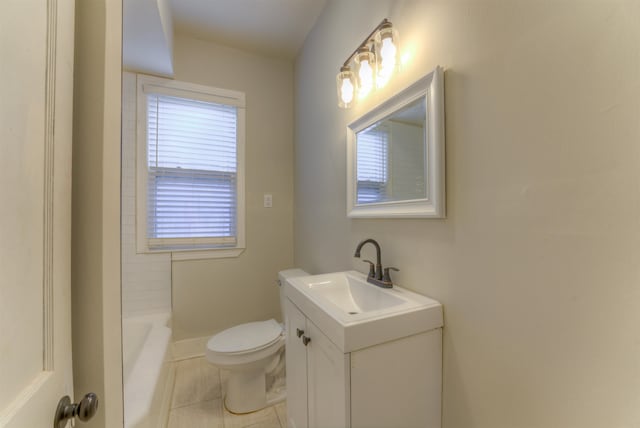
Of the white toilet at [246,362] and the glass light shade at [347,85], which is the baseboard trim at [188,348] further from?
the glass light shade at [347,85]

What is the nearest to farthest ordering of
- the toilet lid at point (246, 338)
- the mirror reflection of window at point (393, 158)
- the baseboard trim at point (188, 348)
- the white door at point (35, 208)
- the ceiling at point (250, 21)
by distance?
the white door at point (35, 208)
the mirror reflection of window at point (393, 158)
the toilet lid at point (246, 338)
the ceiling at point (250, 21)
the baseboard trim at point (188, 348)

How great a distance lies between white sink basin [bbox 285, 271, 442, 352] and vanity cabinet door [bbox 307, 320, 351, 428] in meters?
0.05

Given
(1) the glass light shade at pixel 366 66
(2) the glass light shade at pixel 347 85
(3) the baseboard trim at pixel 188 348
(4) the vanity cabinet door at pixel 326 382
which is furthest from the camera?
(3) the baseboard trim at pixel 188 348

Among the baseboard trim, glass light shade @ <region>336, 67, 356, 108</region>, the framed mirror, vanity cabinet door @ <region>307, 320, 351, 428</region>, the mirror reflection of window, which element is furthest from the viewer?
the baseboard trim

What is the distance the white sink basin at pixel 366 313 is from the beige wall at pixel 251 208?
1.18 metres

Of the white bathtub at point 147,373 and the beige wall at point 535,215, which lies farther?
the white bathtub at point 147,373

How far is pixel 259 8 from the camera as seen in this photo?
185cm

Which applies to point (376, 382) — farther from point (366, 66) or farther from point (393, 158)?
point (366, 66)

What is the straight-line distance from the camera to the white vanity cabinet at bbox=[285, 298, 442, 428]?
2.57 feet

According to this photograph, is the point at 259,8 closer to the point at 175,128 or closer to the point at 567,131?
the point at 175,128

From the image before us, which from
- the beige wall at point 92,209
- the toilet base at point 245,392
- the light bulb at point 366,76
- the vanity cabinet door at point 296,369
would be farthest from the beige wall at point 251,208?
the beige wall at point 92,209

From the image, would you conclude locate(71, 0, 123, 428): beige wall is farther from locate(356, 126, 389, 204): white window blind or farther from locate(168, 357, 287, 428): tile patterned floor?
locate(168, 357, 287, 428): tile patterned floor

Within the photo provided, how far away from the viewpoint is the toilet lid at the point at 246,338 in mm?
1532

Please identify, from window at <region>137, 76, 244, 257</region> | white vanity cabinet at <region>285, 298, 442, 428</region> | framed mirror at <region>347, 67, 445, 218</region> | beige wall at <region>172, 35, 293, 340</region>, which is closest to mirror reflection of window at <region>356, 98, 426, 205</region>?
framed mirror at <region>347, 67, 445, 218</region>
